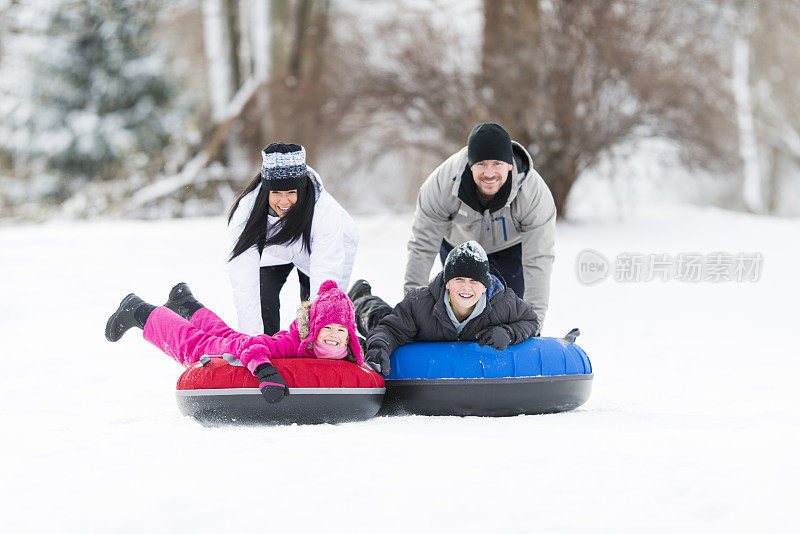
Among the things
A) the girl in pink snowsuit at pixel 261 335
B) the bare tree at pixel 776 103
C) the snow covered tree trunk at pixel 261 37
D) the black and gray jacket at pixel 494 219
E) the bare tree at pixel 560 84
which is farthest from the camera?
the bare tree at pixel 776 103

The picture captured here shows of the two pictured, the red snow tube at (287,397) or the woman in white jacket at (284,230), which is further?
the woman in white jacket at (284,230)

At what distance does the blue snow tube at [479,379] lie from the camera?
4070mm

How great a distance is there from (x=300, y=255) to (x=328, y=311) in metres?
0.79

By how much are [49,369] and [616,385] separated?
3.53m

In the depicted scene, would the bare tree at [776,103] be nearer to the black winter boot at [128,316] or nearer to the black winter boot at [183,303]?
the black winter boot at [183,303]

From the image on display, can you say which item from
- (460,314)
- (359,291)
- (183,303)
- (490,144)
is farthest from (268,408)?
(490,144)

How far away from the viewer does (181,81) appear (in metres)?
16.8

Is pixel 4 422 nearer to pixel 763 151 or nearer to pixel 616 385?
pixel 616 385

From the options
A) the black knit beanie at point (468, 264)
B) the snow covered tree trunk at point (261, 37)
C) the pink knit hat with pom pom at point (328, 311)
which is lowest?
the pink knit hat with pom pom at point (328, 311)

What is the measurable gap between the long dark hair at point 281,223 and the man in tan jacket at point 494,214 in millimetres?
682

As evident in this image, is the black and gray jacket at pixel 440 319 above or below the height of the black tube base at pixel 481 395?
above

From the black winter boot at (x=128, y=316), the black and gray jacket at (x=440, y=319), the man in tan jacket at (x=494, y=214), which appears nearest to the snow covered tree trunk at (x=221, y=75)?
the man in tan jacket at (x=494, y=214)

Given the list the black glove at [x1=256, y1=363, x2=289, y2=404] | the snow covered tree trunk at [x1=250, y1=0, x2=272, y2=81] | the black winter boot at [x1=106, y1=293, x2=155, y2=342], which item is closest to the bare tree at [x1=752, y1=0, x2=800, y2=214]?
the snow covered tree trunk at [x1=250, y1=0, x2=272, y2=81]

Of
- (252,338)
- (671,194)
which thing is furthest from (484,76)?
(671,194)
